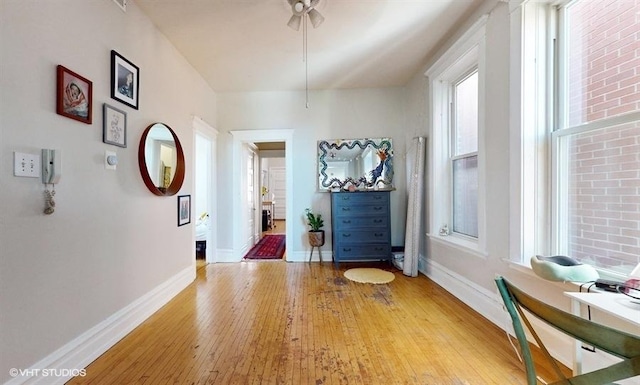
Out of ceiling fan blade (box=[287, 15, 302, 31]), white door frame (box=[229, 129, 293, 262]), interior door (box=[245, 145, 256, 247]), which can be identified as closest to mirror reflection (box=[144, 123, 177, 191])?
white door frame (box=[229, 129, 293, 262])

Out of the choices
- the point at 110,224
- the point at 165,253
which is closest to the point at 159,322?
the point at 165,253

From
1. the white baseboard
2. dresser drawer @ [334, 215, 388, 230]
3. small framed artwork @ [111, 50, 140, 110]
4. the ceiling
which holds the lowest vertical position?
the white baseboard

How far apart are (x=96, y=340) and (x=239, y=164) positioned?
2.88 metres

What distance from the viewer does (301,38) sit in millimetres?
2752

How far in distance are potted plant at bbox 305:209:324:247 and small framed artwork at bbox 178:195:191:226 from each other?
167cm

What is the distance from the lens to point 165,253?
8.87 feet

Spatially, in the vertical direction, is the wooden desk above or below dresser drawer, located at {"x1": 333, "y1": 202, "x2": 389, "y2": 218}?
below

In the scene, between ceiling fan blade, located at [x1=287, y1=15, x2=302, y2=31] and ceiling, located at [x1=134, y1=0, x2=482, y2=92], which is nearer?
ceiling fan blade, located at [x1=287, y1=15, x2=302, y2=31]

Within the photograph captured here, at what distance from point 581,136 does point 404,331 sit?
5.84 ft

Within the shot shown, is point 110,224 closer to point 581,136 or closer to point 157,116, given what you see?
point 157,116

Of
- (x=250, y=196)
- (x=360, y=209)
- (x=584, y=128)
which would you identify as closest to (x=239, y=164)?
(x=250, y=196)

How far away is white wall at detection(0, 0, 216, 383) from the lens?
51.3 inches

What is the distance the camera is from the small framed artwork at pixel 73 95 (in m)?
1.55

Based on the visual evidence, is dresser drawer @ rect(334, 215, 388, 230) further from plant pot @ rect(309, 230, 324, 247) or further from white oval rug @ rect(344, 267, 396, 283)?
white oval rug @ rect(344, 267, 396, 283)
